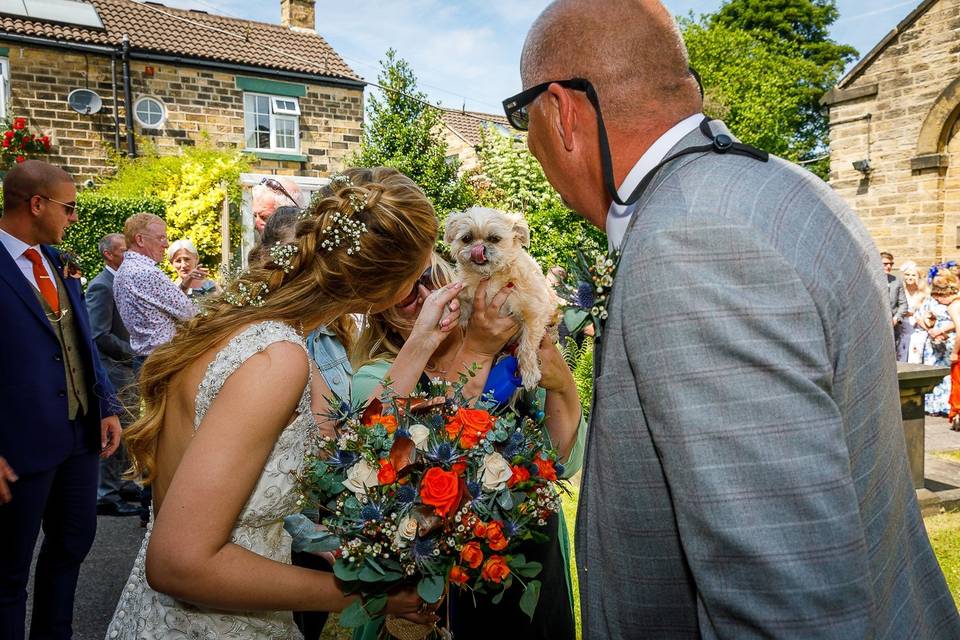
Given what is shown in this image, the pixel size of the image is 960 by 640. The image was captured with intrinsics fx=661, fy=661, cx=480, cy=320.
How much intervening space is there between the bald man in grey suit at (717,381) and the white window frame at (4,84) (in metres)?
19.1

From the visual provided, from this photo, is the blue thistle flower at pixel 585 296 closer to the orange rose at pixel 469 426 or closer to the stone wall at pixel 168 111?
the orange rose at pixel 469 426

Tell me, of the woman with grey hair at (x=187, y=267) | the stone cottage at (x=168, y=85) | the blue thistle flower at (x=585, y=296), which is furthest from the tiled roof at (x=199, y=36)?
the blue thistle flower at (x=585, y=296)

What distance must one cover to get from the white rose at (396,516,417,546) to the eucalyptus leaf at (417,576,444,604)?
144mm

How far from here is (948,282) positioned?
1048 cm

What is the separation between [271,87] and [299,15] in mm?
4559

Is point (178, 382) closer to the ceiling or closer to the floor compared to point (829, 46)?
closer to the floor

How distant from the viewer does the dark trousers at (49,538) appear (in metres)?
3.23

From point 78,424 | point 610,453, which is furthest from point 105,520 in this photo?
point 610,453

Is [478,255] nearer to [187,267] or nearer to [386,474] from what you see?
[386,474]

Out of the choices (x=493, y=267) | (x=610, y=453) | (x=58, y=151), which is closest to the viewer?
(x=610, y=453)

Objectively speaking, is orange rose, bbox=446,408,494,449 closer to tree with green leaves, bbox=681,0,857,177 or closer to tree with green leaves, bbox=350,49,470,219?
tree with green leaves, bbox=350,49,470,219

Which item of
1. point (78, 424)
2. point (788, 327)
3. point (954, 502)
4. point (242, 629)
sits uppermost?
point (788, 327)

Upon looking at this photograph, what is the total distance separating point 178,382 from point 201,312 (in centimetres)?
27

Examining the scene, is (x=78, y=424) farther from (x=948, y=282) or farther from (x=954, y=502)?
(x=948, y=282)
